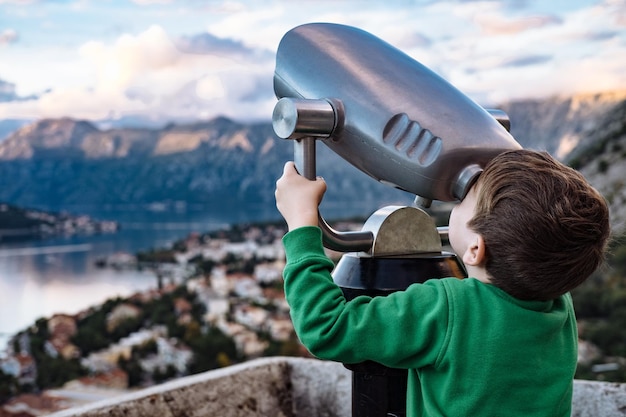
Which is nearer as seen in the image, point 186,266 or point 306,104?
point 306,104

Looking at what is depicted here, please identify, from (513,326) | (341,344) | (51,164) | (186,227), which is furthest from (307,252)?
(51,164)

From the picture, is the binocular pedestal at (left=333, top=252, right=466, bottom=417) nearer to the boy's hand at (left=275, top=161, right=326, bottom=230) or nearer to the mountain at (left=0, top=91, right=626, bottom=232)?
the boy's hand at (left=275, top=161, right=326, bottom=230)

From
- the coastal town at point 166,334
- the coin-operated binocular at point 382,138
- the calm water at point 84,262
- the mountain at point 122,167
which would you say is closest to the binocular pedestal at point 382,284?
the coin-operated binocular at point 382,138

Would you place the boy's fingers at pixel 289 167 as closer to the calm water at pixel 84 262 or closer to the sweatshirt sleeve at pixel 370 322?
the sweatshirt sleeve at pixel 370 322

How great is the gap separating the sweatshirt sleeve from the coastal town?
3.01 metres

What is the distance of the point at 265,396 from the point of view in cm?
146

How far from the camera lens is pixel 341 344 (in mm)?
756

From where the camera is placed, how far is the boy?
750 mm

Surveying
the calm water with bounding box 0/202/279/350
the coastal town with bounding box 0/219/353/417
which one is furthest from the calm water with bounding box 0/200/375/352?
the coastal town with bounding box 0/219/353/417

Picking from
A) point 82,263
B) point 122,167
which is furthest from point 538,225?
point 122,167

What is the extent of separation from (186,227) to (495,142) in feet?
100

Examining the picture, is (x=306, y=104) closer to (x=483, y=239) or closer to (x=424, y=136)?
(x=424, y=136)

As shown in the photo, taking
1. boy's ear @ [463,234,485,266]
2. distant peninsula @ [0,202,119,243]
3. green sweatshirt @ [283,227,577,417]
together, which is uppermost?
boy's ear @ [463,234,485,266]

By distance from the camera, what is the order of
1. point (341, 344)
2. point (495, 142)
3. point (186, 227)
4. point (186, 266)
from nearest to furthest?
point (341, 344)
point (495, 142)
point (186, 266)
point (186, 227)
